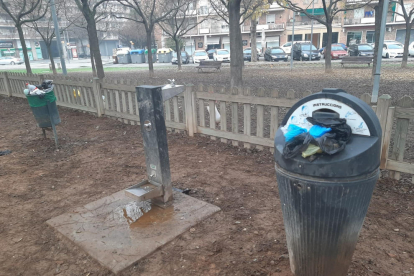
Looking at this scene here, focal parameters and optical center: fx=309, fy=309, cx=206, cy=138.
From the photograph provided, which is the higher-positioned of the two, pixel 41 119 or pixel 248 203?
pixel 41 119

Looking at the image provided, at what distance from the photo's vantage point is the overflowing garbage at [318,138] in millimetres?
1693

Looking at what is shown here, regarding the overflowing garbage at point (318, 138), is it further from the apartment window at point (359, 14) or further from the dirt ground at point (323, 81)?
the apartment window at point (359, 14)

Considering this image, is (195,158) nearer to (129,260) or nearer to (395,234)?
(129,260)

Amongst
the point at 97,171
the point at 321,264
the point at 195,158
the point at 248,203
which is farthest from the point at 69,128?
the point at 321,264

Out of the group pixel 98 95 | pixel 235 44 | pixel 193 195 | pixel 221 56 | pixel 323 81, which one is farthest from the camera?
pixel 221 56

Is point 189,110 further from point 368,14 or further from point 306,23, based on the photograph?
point 306,23

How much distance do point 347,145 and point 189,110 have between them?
4.17 m

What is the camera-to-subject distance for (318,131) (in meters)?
1.75

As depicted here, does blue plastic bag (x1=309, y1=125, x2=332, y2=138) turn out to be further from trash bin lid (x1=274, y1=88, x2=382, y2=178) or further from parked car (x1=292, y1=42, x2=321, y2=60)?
parked car (x1=292, y1=42, x2=321, y2=60)

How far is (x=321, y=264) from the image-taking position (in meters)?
1.95

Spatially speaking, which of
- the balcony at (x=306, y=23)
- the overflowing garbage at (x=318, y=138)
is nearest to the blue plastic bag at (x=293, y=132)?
the overflowing garbage at (x=318, y=138)

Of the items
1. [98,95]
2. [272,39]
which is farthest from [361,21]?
[98,95]

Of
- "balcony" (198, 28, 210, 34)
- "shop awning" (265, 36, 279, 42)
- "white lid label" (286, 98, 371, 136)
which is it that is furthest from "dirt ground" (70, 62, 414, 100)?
"balcony" (198, 28, 210, 34)

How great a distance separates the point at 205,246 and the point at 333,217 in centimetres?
125
